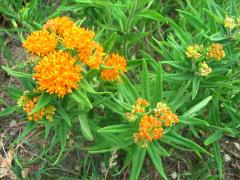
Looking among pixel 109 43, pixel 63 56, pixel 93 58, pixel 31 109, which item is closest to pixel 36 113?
pixel 31 109

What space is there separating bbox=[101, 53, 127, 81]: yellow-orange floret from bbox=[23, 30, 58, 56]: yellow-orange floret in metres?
0.51

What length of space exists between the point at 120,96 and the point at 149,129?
0.74 m

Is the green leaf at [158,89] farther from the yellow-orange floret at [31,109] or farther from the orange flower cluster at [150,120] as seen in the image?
the yellow-orange floret at [31,109]

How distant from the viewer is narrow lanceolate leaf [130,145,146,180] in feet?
11.2

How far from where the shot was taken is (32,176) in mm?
4758

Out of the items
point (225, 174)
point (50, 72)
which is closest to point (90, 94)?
point (50, 72)

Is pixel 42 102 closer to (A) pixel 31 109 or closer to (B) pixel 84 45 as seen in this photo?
(A) pixel 31 109

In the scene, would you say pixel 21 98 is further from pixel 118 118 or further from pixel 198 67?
pixel 198 67

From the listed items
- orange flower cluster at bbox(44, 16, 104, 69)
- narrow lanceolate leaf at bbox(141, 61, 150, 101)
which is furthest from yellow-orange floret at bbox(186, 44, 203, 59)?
orange flower cluster at bbox(44, 16, 104, 69)

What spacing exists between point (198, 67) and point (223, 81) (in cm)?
33

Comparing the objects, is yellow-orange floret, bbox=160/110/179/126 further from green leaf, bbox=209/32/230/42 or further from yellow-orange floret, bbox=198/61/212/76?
green leaf, bbox=209/32/230/42

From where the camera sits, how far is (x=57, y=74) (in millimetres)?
3205

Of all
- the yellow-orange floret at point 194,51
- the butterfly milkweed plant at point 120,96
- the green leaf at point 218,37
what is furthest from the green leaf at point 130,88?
the green leaf at point 218,37

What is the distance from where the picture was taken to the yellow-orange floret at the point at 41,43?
339cm
